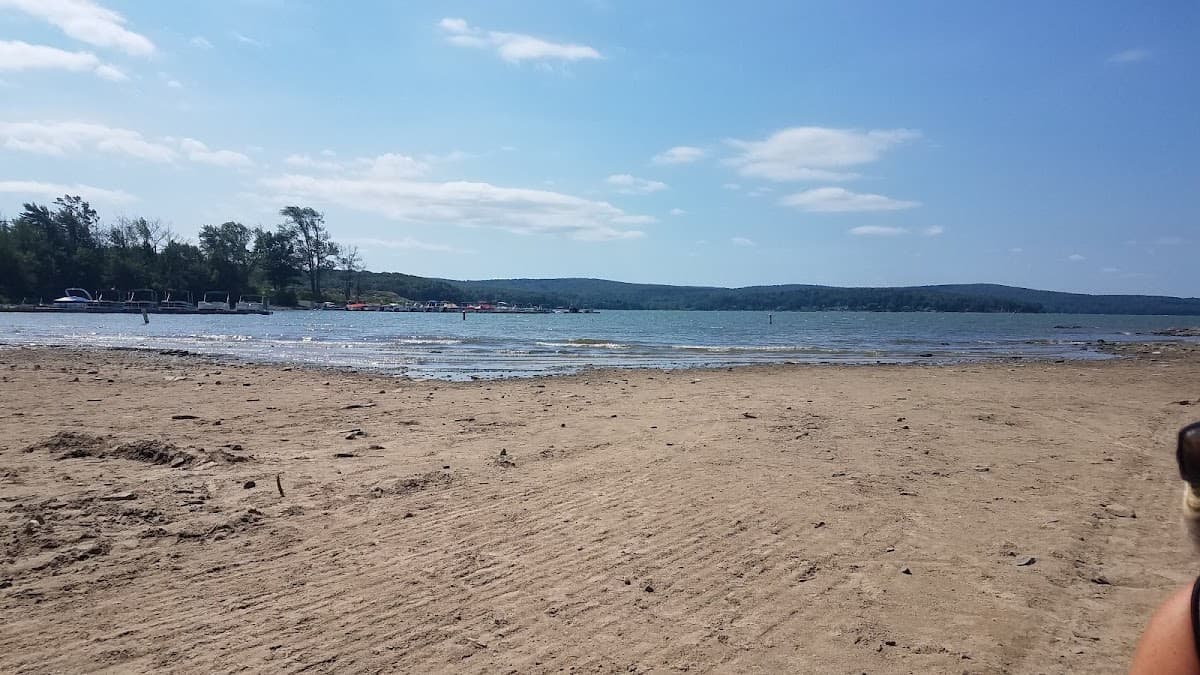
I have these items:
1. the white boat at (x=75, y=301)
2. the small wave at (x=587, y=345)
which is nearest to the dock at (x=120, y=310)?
the white boat at (x=75, y=301)

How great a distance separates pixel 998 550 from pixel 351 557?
185 inches

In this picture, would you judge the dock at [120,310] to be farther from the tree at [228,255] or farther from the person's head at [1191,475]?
the person's head at [1191,475]

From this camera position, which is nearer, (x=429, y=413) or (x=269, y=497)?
(x=269, y=497)

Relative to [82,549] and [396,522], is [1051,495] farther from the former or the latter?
[82,549]

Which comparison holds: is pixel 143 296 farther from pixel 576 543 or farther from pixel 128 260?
pixel 576 543

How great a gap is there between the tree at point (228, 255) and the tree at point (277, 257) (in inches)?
91.8

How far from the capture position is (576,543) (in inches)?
206

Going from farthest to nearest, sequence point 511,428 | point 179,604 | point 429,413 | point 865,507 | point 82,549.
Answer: point 429,413 → point 511,428 → point 865,507 → point 82,549 → point 179,604

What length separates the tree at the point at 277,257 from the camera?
11825 centimetres

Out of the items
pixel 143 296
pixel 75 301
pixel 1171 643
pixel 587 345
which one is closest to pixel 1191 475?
pixel 1171 643

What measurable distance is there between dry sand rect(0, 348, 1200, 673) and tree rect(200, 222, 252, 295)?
364 ft

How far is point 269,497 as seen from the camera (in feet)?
20.5

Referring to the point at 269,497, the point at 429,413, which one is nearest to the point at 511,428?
the point at 429,413

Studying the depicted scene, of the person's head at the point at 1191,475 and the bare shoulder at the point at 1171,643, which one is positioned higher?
the person's head at the point at 1191,475
